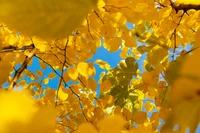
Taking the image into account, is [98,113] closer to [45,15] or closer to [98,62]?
[98,62]

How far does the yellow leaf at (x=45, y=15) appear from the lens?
21cm

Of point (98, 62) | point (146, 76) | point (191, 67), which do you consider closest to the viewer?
point (191, 67)

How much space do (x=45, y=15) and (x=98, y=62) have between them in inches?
57.3

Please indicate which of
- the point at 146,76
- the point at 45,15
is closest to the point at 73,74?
the point at 146,76

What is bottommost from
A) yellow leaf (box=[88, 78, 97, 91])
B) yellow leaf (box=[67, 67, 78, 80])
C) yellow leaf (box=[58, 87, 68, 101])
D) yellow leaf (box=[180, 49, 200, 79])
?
yellow leaf (box=[180, 49, 200, 79])

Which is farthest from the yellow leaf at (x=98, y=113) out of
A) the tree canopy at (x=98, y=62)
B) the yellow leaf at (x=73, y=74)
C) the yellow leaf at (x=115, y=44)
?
the yellow leaf at (x=115, y=44)

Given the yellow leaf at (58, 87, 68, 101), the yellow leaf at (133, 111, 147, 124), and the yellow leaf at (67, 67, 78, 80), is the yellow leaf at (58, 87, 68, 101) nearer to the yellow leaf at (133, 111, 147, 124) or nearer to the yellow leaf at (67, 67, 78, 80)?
the yellow leaf at (67, 67, 78, 80)

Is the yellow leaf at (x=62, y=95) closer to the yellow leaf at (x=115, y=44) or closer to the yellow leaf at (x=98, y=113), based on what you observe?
the yellow leaf at (x=98, y=113)

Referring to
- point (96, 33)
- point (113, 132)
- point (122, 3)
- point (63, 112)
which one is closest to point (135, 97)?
point (63, 112)

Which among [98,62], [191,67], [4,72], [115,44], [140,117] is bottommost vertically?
[191,67]

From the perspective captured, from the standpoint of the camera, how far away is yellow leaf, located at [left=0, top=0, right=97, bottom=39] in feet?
0.70

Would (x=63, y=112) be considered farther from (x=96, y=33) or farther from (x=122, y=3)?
(x=122, y=3)

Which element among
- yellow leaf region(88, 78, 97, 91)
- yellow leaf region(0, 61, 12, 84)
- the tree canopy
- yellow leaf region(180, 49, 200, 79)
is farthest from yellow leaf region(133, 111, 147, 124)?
yellow leaf region(180, 49, 200, 79)

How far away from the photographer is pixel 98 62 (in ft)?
5.52
